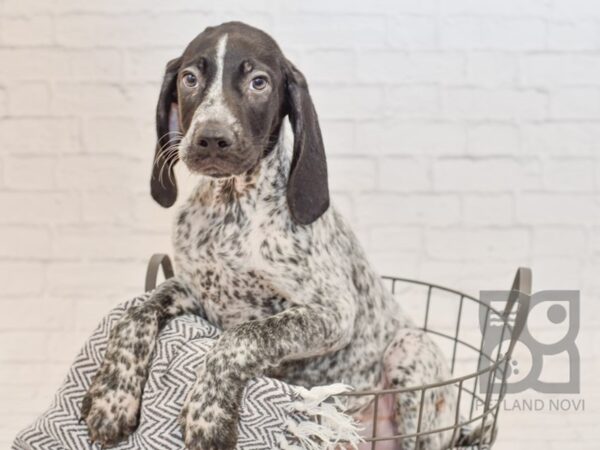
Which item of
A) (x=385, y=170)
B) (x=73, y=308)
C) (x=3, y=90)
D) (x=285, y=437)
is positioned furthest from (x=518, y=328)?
(x=3, y=90)

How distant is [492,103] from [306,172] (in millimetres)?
1476

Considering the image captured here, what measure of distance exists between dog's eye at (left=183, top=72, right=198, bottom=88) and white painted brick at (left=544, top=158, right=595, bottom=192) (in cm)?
180

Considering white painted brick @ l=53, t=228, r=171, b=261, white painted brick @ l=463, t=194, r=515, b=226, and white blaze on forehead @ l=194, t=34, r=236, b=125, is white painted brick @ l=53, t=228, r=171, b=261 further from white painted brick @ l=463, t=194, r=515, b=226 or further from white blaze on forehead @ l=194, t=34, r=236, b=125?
white blaze on forehead @ l=194, t=34, r=236, b=125

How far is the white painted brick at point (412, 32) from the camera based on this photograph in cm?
332

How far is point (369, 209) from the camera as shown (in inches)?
136

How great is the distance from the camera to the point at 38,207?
11.4 feet

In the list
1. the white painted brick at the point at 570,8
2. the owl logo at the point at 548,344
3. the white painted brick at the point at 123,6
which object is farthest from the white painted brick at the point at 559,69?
the white painted brick at the point at 123,6

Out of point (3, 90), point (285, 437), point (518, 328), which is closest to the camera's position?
point (285, 437)

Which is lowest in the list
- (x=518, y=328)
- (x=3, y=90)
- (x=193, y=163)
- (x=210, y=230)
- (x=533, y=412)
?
(x=533, y=412)

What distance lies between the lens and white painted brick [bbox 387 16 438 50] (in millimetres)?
3318

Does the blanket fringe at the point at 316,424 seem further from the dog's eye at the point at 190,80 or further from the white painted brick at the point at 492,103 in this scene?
the white painted brick at the point at 492,103

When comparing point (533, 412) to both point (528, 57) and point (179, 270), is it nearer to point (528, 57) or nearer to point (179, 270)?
point (528, 57)

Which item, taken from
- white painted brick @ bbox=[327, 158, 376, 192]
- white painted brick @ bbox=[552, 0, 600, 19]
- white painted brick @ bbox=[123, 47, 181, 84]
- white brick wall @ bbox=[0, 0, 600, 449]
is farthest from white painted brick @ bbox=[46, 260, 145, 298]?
white painted brick @ bbox=[552, 0, 600, 19]

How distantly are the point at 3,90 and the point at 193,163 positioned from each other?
1658 mm
